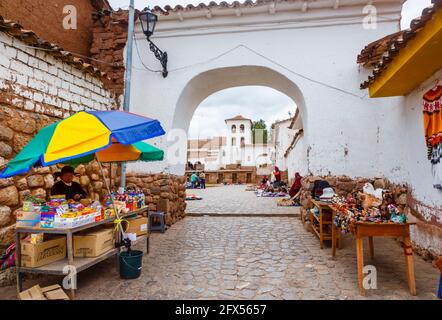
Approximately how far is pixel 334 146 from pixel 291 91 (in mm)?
1909

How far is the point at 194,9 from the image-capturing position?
6.79m

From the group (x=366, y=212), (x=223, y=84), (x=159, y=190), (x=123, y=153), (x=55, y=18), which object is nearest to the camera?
(x=366, y=212)

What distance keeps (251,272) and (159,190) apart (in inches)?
141

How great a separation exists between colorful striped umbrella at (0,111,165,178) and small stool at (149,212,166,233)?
3.31m

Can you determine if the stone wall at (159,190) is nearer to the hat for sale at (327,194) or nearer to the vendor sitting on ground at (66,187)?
the vendor sitting on ground at (66,187)

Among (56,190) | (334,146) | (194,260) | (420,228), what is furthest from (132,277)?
(334,146)

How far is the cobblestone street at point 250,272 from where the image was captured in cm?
335

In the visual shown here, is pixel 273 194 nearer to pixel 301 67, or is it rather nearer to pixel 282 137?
pixel 301 67

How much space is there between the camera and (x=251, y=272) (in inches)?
158

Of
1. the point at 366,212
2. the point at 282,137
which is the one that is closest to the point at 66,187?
the point at 366,212

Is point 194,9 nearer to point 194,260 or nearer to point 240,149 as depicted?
point 194,260

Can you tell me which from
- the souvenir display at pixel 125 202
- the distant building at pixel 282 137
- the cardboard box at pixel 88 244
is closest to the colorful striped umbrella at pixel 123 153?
the souvenir display at pixel 125 202

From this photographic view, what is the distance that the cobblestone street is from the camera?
3348 mm

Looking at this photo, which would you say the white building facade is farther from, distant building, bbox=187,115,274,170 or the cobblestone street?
distant building, bbox=187,115,274,170
